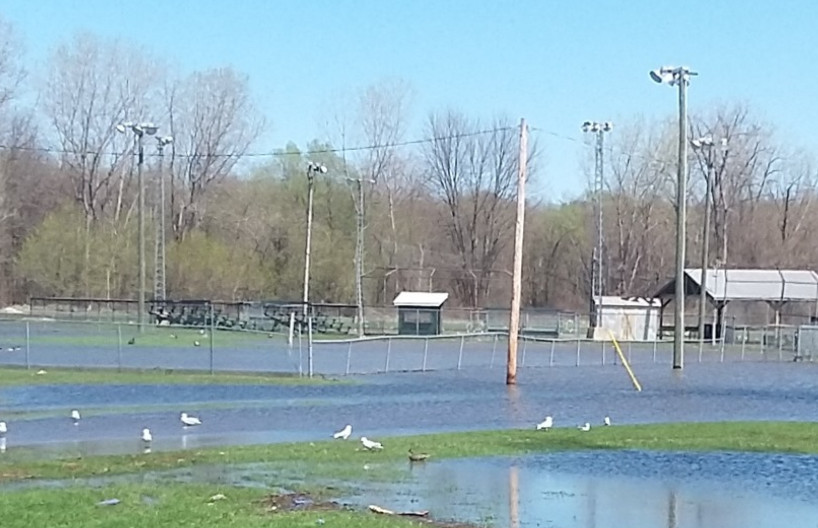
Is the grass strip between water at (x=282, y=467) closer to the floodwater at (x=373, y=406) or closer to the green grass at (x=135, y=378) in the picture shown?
the floodwater at (x=373, y=406)

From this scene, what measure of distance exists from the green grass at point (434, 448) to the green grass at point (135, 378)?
46.1 feet

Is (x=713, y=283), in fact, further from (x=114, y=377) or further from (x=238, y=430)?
(x=238, y=430)

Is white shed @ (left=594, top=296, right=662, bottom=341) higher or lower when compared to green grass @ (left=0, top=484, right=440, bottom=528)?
higher

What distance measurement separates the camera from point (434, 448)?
64.7 feet

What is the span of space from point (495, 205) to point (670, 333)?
30687 mm

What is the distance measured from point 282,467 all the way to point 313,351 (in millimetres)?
32936

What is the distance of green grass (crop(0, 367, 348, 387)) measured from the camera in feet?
112

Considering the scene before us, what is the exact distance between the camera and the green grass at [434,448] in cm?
1747

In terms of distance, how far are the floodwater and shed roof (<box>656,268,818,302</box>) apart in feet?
99.6

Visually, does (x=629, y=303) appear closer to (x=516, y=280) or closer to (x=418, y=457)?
(x=516, y=280)

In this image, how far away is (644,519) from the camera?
13.2 m

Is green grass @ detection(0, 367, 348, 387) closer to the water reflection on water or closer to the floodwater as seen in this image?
the floodwater

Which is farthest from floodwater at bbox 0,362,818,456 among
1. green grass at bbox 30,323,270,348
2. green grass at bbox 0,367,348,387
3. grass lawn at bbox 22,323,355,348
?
green grass at bbox 30,323,270,348

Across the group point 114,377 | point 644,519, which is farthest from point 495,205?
point 644,519
